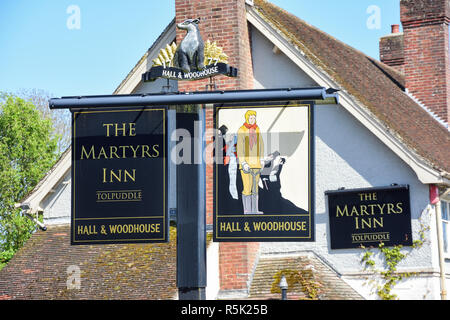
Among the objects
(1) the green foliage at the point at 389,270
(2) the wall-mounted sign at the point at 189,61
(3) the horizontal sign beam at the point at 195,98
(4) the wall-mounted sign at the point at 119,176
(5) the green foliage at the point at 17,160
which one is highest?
(5) the green foliage at the point at 17,160

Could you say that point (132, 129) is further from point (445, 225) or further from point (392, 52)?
point (392, 52)

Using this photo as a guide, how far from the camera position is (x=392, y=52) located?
28.9 metres

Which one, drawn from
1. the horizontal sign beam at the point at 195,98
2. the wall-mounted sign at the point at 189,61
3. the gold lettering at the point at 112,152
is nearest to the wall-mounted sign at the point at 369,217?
the wall-mounted sign at the point at 189,61

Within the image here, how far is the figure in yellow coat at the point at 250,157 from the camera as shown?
973cm

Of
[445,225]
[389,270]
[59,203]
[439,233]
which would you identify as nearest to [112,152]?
[389,270]

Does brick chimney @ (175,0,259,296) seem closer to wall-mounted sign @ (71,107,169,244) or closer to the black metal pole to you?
wall-mounted sign @ (71,107,169,244)

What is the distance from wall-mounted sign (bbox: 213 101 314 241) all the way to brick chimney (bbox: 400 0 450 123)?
49.1 ft

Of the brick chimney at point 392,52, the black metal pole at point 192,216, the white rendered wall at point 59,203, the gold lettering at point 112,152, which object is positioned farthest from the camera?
the brick chimney at point 392,52

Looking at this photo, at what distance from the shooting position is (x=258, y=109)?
9.74 metres

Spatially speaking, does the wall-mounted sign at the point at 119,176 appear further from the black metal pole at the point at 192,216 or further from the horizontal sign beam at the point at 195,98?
the black metal pole at the point at 192,216

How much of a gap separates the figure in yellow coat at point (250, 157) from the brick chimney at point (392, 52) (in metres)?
19.9

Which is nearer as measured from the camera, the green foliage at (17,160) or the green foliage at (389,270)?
the green foliage at (389,270)
